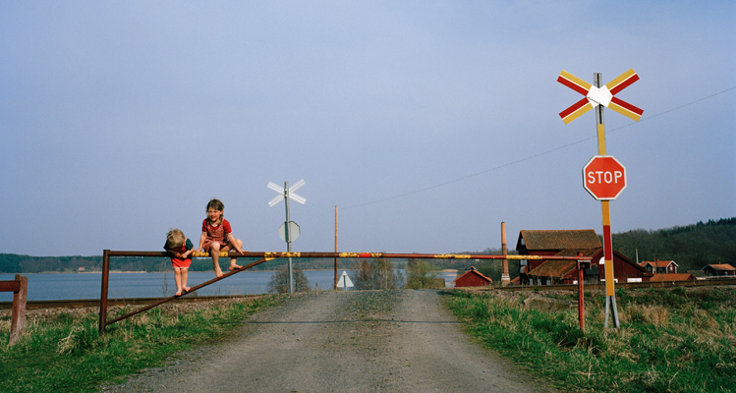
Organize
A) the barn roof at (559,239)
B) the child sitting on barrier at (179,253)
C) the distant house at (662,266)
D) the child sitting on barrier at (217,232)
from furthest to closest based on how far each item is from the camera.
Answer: the distant house at (662,266)
the barn roof at (559,239)
the child sitting on barrier at (217,232)
the child sitting on barrier at (179,253)

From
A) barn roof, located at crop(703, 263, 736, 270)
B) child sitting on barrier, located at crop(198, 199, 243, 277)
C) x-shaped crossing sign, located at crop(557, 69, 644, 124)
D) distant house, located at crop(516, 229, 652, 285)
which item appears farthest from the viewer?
barn roof, located at crop(703, 263, 736, 270)

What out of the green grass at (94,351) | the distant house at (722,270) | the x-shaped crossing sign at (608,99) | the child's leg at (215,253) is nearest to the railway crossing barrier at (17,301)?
the green grass at (94,351)

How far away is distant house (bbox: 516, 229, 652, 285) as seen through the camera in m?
39.7

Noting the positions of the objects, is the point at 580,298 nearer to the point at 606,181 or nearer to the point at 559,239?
the point at 606,181

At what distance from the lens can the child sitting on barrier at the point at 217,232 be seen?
8212 mm

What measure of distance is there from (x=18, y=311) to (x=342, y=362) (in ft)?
19.6

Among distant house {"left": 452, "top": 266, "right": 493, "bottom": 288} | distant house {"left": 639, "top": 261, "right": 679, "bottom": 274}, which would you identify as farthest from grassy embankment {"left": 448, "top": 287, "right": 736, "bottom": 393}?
distant house {"left": 639, "top": 261, "right": 679, "bottom": 274}

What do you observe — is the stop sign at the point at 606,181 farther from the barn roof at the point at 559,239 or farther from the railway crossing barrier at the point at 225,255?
the barn roof at the point at 559,239

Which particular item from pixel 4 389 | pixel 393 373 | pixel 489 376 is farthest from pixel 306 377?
pixel 4 389

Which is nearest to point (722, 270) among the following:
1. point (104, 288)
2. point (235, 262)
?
point (235, 262)

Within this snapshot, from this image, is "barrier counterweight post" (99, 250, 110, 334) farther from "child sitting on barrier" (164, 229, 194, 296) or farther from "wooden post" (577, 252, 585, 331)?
"wooden post" (577, 252, 585, 331)

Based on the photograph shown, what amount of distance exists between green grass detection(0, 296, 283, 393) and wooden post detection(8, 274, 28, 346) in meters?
0.14

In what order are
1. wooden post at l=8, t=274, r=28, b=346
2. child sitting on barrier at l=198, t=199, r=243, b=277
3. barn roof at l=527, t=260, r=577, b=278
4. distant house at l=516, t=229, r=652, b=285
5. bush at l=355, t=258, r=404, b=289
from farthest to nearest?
bush at l=355, t=258, r=404, b=289 → distant house at l=516, t=229, r=652, b=285 → barn roof at l=527, t=260, r=577, b=278 → child sitting on barrier at l=198, t=199, r=243, b=277 → wooden post at l=8, t=274, r=28, b=346

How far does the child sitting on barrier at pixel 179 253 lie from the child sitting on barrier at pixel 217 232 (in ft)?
0.88
